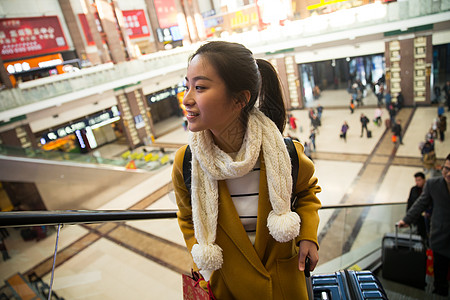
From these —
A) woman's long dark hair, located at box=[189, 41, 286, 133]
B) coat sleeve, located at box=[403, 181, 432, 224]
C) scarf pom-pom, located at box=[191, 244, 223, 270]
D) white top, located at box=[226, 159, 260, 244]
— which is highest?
woman's long dark hair, located at box=[189, 41, 286, 133]

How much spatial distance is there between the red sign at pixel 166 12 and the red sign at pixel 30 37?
6.43 m

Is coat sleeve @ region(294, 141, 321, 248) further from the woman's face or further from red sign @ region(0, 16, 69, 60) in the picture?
red sign @ region(0, 16, 69, 60)

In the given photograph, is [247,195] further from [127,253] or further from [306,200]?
[127,253]

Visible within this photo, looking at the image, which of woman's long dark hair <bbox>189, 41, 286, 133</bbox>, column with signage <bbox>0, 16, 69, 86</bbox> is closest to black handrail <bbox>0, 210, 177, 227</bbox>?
woman's long dark hair <bbox>189, 41, 286, 133</bbox>

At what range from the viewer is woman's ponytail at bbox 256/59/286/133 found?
128 cm

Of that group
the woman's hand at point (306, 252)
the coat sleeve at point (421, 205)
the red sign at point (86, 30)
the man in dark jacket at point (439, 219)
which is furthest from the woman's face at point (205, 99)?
the red sign at point (86, 30)

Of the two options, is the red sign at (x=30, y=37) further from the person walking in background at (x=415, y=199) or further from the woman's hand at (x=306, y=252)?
the woman's hand at (x=306, y=252)

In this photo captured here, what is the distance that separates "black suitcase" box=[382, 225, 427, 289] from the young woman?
7.03 ft

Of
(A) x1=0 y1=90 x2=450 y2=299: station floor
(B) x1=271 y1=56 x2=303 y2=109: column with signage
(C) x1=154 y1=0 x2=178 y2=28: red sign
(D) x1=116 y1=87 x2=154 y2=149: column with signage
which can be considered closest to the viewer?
(A) x1=0 y1=90 x2=450 y2=299: station floor

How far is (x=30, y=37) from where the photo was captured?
14.6 metres

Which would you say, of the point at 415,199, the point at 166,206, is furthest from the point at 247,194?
the point at 166,206

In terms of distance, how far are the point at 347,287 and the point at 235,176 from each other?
1.06m

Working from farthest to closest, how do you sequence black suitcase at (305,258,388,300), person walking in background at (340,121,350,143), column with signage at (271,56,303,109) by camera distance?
1. column with signage at (271,56,303,109)
2. person walking in background at (340,121,350,143)
3. black suitcase at (305,258,388,300)

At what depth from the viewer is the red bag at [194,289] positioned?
117 cm
